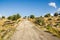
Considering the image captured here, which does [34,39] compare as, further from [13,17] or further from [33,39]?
[13,17]

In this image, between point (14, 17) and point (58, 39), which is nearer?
point (58, 39)

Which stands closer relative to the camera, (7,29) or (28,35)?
(28,35)

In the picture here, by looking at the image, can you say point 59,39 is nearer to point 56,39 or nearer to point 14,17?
point 56,39

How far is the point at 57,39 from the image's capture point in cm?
2097

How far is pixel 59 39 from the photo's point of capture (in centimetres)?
2103

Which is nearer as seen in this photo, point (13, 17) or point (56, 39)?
point (56, 39)

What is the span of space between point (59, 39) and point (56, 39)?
465 mm

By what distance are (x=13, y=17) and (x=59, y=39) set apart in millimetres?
120734

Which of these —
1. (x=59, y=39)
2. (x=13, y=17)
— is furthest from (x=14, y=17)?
(x=59, y=39)

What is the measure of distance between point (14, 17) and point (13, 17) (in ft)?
3.30

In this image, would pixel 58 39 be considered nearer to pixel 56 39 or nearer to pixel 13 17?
pixel 56 39

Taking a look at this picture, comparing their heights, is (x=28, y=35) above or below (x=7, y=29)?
above

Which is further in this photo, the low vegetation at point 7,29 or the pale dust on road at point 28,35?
the low vegetation at point 7,29

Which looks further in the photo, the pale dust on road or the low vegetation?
the low vegetation
